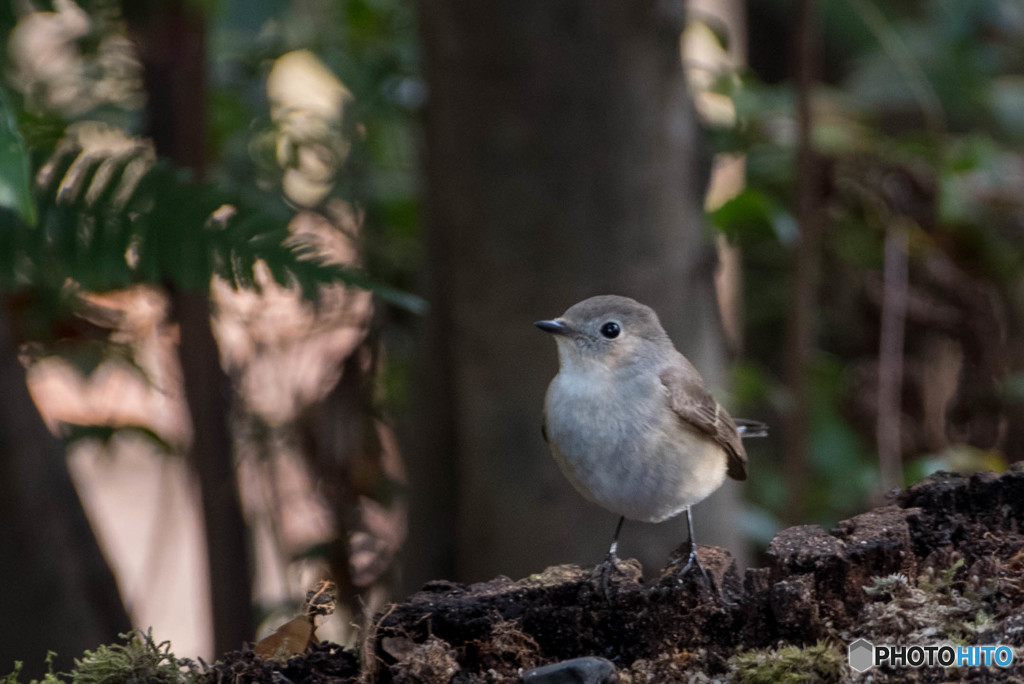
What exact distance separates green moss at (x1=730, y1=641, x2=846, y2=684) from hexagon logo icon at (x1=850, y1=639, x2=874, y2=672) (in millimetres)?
16

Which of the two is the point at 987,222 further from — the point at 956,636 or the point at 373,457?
the point at 956,636

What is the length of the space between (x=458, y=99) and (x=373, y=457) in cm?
163

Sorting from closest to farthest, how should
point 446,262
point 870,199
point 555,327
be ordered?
1. point 555,327
2. point 446,262
3. point 870,199

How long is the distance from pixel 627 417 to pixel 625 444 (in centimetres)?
7

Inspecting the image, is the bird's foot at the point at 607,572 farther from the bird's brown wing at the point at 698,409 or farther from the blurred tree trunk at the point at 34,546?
the blurred tree trunk at the point at 34,546

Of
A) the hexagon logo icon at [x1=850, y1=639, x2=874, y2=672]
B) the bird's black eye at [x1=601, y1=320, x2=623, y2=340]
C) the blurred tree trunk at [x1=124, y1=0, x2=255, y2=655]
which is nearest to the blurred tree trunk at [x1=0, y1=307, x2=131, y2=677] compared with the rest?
the blurred tree trunk at [x1=124, y1=0, x2=255, y2=655]

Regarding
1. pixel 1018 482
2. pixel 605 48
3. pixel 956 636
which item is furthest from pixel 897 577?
pixel 605 48

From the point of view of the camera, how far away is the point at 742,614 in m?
1.50

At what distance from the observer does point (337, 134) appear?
3682 millimetres

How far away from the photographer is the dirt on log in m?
1.41

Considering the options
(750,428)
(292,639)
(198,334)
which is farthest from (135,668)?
(198,334)

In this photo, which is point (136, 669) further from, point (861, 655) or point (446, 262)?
point (446, 262)

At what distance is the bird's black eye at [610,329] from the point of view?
6.33ft

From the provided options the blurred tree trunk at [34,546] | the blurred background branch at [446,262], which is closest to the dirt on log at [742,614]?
the blurred background branch at [446,262]
